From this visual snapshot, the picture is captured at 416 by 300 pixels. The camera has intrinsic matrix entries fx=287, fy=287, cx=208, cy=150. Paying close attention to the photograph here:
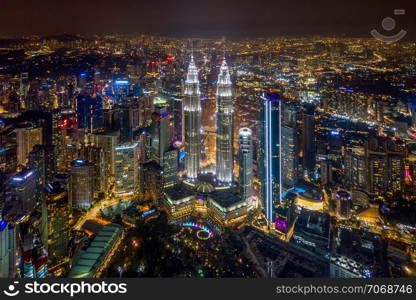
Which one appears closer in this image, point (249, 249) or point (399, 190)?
point (249, 249)

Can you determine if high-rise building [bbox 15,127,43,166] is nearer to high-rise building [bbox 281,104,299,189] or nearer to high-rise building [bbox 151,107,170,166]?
high-rise building [bbox 151,107,170,166]

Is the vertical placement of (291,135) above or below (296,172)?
above

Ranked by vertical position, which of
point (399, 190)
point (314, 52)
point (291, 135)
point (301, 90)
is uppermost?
point (314, 52)

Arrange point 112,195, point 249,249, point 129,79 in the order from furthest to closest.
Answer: point 129,79, point 112,195, point 249,249

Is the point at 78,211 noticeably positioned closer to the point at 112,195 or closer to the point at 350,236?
the point at 112,195

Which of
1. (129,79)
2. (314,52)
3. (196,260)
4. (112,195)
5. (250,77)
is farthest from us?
(129,79)

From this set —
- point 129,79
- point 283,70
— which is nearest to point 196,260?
point 283,70

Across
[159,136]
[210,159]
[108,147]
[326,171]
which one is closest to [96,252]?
[108,147]
